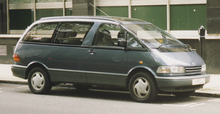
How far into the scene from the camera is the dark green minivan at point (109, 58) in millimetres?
8539

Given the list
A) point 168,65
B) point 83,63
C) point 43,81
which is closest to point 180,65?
point 168,65

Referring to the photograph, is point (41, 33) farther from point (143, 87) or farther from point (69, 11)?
point (69, 11)

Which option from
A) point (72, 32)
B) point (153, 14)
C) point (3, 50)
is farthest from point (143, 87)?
point (3, 50)

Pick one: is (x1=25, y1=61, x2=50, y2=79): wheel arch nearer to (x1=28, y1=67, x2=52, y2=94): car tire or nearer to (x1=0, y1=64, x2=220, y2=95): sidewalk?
(x1=28, y1=67, x2=52, y2=94): car tire

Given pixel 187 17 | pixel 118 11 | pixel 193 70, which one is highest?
pixel 118 11

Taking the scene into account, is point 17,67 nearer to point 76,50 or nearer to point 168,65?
point 76,50

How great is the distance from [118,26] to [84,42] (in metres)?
0.88

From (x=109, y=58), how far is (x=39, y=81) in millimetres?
2111

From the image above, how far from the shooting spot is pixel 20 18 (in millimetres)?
18406

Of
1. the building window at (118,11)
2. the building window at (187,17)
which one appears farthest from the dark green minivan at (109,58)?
the building window at (118,11)

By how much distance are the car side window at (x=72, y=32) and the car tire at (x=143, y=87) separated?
1646 millimetres

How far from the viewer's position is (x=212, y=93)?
9.55 metres

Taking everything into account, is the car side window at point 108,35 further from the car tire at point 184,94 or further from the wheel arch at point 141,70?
the car tire at point 184,94

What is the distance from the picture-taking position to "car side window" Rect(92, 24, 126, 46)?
29.9 ft
